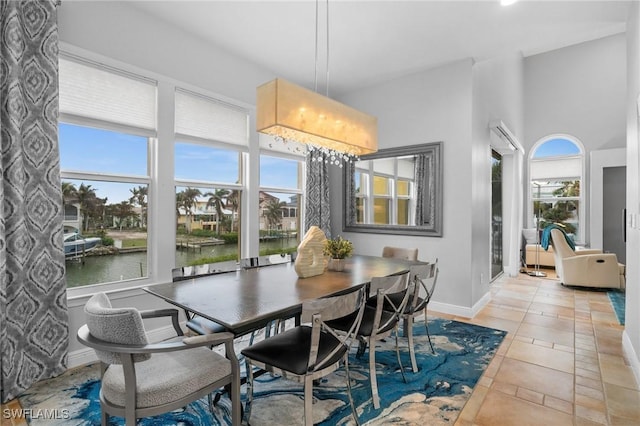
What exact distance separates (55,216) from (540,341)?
4433 mm

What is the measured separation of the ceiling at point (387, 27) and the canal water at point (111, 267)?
7.65 ft

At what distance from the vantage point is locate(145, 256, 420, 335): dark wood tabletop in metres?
1.68

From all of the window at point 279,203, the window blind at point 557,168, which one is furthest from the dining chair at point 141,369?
the window blind at point 557,168

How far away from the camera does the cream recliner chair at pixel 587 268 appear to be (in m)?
5.26

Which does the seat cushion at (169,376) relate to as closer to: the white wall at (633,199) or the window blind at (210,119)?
the window blind at (210,119)

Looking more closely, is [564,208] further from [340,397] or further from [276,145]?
[340,397]

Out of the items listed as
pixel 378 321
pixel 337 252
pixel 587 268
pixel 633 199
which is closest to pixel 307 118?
pixel 337 252

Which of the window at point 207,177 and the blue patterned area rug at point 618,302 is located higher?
the window at point 207,177

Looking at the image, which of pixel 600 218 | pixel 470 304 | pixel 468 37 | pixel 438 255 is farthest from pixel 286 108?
pixel 600 218

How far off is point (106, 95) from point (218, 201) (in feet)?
4.91

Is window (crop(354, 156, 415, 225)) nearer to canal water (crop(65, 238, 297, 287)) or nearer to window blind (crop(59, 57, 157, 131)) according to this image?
canal water (crop(65, 238, 297, 287))

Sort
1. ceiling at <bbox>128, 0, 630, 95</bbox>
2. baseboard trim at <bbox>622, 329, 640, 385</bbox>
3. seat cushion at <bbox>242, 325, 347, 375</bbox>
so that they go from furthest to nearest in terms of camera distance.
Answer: ceiling at <bbox>128, 0, 630, 95</bbox>, baseboard trim at <bbox>622, 329, 640, 385</bbox>, seat cushion at <bbox>242, 325, 347, 375</bbox>

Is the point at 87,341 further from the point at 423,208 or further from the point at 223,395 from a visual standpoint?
the point at 423,208

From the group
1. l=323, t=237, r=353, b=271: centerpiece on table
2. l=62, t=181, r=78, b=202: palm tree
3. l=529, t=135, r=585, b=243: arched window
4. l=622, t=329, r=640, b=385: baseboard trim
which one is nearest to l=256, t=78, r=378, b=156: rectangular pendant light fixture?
l=323, t=237, r=353, b=271: centerpiece on table
